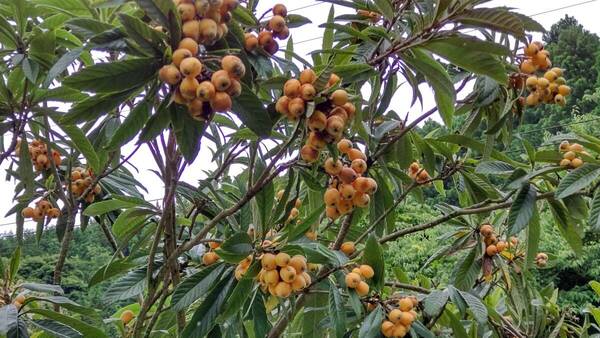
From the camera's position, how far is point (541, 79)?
48.4 inches

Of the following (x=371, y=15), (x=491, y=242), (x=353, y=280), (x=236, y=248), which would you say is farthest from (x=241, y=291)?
(x=491, y=242)

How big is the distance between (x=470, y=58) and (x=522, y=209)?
0.38m

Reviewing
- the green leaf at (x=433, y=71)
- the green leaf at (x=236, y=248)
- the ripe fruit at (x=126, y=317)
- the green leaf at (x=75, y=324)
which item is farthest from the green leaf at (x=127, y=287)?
the green leaf at (x=433, y=71)

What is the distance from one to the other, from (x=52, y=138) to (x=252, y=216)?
1.84 feet

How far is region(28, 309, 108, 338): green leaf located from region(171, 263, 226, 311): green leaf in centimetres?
14

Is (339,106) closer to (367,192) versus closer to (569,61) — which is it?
(367,192)

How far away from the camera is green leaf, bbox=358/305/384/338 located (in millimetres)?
1075

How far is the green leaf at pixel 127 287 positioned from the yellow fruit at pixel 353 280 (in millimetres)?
437

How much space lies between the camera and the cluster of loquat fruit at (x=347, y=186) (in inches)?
41.4

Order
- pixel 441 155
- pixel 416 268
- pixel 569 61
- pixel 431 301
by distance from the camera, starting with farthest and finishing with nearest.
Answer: pixel 569 61, pixel 416 268, pixel 441 155, pixel 431 301

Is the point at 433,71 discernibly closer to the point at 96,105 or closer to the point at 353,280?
the point at 353,280

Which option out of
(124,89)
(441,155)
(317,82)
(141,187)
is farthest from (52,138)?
(441,155)

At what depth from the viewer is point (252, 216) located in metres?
1.15

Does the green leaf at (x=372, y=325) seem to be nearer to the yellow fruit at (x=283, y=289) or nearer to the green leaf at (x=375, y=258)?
the green leaf at (x=375, y=258)
